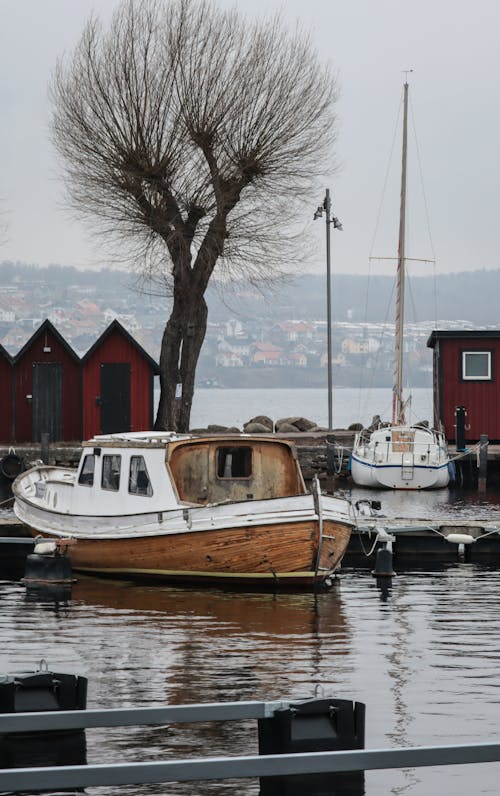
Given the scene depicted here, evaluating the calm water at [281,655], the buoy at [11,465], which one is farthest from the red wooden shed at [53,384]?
the calm water at [281,655]

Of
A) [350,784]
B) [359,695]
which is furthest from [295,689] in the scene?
[350,784]

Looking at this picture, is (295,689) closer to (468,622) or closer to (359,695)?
(359,695)

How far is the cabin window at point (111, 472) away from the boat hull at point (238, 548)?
2.06 feet

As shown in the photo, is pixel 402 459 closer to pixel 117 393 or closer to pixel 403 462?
pixel 403 462

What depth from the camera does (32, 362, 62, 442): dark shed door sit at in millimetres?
45656

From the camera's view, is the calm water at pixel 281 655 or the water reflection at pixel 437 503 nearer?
the calm water at pixel 281 655

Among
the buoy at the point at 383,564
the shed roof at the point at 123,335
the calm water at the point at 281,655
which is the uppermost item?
the shed roof at the point at 123,335

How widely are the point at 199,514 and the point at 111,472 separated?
2556 mm

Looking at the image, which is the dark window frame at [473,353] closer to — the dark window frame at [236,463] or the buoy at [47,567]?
the dark window frame at [236,463]

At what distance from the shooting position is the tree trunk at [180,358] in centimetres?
4588

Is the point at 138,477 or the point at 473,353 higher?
the point at 473,353

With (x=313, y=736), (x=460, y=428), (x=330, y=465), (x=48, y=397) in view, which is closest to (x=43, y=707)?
(x=313, y=736)

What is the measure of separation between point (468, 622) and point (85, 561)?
750cm

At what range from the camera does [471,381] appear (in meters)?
47.3
